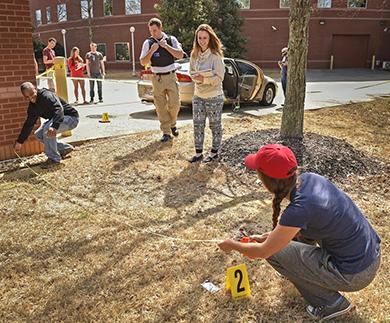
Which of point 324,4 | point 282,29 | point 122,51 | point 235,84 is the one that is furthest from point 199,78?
point 122,51

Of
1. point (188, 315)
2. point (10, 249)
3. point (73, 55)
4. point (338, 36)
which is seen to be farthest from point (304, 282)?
point (338, 36)

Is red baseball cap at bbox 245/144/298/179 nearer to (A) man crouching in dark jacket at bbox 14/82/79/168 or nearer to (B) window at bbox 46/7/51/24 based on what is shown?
(A) man crouching in dark jacket at bbox 14/82/79/168

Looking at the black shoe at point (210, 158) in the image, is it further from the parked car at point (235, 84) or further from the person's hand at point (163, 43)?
the parked car at point (235, 84)

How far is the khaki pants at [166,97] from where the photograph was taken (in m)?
6.48

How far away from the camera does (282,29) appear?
99.2 ft

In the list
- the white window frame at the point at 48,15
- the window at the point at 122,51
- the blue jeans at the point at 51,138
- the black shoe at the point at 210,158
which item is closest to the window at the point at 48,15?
the white window frame at the point at 48,15

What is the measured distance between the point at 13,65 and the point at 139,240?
3486mm

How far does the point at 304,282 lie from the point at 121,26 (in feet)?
107

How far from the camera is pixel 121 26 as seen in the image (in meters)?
32.6

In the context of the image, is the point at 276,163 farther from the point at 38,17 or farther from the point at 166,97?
the point at 38,17

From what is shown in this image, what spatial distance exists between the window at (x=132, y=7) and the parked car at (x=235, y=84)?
902 inches

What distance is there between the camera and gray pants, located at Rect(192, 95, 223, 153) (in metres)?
5.66

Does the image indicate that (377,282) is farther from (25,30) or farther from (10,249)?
(25,30)

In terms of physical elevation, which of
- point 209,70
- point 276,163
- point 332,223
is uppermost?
point 209,70
